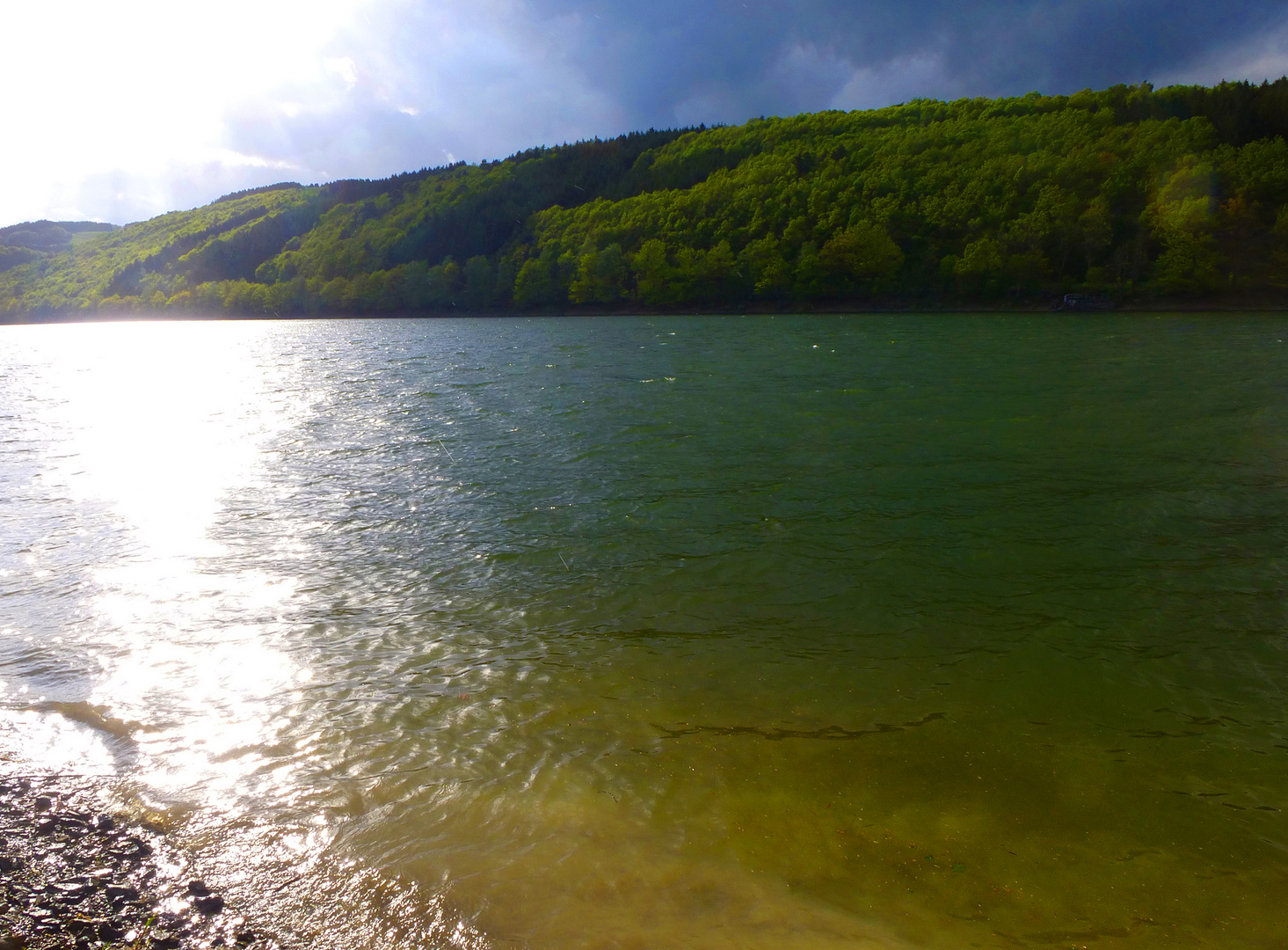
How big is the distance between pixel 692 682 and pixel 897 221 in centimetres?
12504

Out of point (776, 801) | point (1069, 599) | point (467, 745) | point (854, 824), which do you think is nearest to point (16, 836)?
point (467, 745)

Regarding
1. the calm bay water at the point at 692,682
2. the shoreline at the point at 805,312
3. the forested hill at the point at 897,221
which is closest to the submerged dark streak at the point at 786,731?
the calm bay water at the point at 692,682

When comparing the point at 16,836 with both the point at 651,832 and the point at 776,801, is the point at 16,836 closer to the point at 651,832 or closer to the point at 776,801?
the point at 651,832

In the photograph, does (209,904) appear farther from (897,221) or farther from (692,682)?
(897,221)

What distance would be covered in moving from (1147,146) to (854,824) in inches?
5287

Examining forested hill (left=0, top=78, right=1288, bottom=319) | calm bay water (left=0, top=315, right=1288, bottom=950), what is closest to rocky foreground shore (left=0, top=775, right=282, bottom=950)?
calm bay water (left=0, top=315, right=1288, bottom=950)

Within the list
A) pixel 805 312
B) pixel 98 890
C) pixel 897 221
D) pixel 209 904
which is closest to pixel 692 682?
pixel 209 904

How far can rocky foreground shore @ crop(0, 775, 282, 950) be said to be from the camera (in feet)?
12.6

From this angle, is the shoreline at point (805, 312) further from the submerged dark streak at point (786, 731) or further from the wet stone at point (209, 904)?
the wet stone at point (209, 904)

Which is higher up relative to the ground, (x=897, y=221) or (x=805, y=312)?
(x=897, y=221)

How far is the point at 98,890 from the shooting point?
4160mm

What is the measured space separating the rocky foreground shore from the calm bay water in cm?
24

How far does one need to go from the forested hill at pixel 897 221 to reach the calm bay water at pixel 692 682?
93.9 metres

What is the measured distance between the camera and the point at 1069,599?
8898 mm
